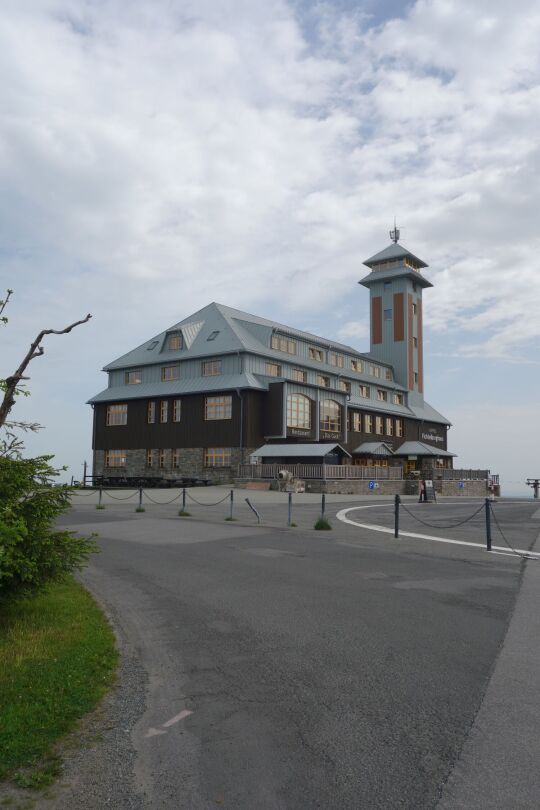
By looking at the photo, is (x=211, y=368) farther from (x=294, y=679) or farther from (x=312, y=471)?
(x=294, y=679)

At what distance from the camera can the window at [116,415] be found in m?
53.1

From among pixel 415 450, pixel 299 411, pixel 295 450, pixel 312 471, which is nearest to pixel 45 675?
pixel 312 471

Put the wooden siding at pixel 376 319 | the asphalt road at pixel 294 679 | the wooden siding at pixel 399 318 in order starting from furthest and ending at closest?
the wooden siding at pixel 376 319 → the wooden siding at pixel 399 318 → the asphalt road at pixel 294 679

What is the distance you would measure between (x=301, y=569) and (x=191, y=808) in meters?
7.76

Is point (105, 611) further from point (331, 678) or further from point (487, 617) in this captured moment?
point (487, 617)

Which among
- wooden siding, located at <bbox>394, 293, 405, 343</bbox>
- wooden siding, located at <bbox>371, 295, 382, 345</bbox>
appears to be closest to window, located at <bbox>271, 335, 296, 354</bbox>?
wooden siding, located at <bbox>394, 293, 405, 343</bbox>

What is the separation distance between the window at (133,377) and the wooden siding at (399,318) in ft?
102

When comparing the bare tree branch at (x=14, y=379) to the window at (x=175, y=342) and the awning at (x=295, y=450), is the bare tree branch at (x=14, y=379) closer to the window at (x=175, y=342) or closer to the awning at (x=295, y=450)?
the awning at (x=295, y=450)

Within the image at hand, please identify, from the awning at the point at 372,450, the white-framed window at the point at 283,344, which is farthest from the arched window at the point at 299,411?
the awning at the point at 372,450

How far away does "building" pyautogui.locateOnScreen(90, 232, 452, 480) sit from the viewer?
149ft

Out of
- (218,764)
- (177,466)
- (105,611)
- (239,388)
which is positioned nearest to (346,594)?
(105,611)

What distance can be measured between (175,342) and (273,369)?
9599 mm

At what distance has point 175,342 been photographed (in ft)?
171

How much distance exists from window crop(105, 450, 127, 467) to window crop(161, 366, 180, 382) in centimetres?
758
